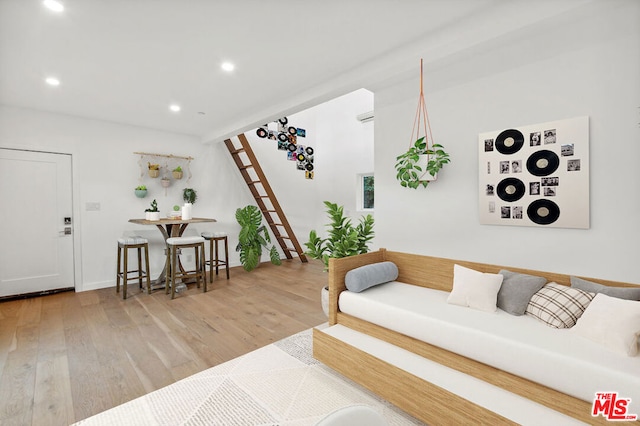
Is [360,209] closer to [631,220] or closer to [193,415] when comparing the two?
[631,220]

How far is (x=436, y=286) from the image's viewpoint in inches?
98.8

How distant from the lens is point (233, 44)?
2373mm

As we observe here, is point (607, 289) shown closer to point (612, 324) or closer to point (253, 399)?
point (612, 324)

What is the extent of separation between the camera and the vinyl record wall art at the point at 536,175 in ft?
6.70

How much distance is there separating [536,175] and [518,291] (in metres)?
0.91

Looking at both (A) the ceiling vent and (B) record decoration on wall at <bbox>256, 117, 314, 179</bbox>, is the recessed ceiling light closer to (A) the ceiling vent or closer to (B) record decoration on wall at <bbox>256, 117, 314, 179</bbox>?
(B) record decoration on wall at <bbox>256, 117, 314, 179</bbox>

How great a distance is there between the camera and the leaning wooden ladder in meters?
5.26

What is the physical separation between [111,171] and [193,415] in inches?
157

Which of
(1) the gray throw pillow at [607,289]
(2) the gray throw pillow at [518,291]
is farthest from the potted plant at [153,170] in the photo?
(1) the gray throw pillow at [607,289]

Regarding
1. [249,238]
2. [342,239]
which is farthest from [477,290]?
[249,238]

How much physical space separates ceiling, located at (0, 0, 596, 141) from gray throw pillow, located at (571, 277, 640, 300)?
1695 millimetres

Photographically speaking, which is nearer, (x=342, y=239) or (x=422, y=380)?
(x=422, y=380)

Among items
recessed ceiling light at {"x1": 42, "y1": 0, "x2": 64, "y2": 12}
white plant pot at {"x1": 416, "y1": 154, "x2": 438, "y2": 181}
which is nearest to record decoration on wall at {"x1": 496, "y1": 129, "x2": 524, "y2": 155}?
white plant pot at {"x1": 416, "y1": 154, "x2": 438, "y2": 181}

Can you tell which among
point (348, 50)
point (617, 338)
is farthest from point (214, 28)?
point (617, 338)
